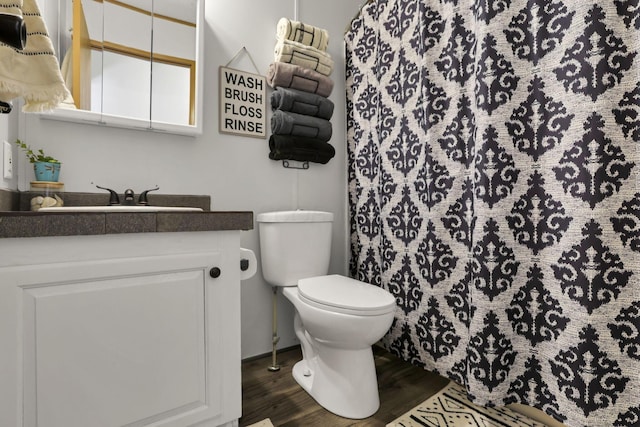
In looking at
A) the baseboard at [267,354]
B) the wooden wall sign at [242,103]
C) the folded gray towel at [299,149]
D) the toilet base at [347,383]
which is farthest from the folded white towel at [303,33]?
the baseboard at [267,354]

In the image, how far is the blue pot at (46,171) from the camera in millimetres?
1191

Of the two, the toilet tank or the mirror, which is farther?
the toilet tank

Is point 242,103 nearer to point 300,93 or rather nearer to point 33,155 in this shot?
point 300,93

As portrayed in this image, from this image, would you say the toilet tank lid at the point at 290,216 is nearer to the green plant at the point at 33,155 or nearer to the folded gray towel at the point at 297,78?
the folded gray towel at the point at 297,78

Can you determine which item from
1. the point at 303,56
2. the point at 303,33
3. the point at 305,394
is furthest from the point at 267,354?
the point at 303,33

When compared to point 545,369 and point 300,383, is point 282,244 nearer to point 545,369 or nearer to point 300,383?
point 300,383

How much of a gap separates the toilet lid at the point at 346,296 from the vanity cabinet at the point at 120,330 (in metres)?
0.36

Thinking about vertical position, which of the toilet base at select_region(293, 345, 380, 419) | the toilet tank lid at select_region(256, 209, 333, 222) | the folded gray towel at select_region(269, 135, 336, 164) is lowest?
the toilet base at select_region(293, 345, 380, 419)

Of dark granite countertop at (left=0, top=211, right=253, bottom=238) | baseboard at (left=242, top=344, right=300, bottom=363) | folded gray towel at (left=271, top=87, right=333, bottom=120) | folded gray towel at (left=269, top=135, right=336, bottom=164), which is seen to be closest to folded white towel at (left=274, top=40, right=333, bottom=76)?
folded gray towel at (left=271, top=87, right=333, bottom=120)

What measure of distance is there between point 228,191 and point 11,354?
1.06 metres

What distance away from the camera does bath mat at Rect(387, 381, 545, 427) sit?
1.23 metres

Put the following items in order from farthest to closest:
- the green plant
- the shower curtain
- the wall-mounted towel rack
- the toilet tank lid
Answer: the wall-mounted towel rack
the toilet tank lid
the green plant
the shower curtain

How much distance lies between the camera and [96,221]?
868 millimetres

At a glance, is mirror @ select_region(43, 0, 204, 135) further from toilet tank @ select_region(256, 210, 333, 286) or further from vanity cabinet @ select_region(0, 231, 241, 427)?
vanity cabinet @ select_region(0, 231, 241, 427)
